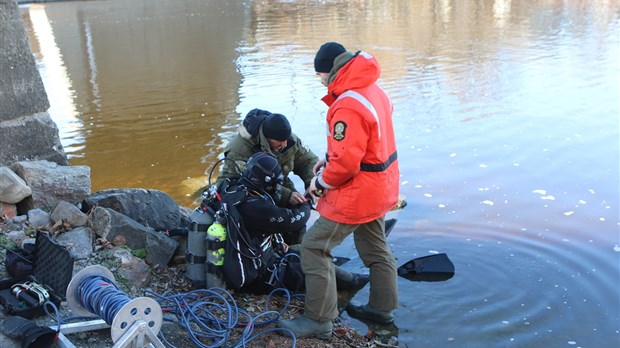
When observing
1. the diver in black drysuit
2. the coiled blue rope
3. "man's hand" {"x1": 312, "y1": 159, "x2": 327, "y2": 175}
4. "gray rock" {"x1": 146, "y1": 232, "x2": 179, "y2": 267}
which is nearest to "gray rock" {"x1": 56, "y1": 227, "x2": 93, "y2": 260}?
"gray rock" {"x1": 146, "y1": 232, "x2": 179, "y2": 267}

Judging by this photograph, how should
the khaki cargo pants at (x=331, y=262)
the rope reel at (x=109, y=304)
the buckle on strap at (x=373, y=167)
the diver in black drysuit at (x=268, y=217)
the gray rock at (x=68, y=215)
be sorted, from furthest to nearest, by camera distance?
the gray rock at (x=68, y=215), the diver in black drysuit at (x=268, y=217), the khaki cargo pants at (x=331, y=262), the buckle on strap at (x=373, y=167), the rope reel at (x=109, y=304)

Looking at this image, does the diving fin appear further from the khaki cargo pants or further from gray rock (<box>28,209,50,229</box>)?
gray rock (<box>28,209,50,229</box>)

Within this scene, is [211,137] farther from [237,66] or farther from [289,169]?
[237,66]

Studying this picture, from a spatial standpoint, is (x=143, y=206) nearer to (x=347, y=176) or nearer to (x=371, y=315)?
(x=371, y=315)

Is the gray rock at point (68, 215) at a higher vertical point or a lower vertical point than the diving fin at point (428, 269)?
higher

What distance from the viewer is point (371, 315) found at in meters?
5.13

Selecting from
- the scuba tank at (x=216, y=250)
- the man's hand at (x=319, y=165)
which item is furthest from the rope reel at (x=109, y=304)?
the man's hand at (x=319, y=165)

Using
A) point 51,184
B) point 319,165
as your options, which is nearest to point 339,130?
point 319,165

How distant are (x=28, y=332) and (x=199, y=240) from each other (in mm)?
1669

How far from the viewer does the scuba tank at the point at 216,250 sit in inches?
192

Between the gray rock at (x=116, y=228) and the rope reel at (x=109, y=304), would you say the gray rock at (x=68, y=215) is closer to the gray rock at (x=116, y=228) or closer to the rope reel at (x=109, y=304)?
the gray rock at (x=116, y=228)

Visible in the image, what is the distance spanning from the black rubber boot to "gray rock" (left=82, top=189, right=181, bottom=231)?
185 cm

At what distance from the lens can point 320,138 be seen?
1023 centimetres

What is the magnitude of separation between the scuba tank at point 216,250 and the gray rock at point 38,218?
1369 mm
